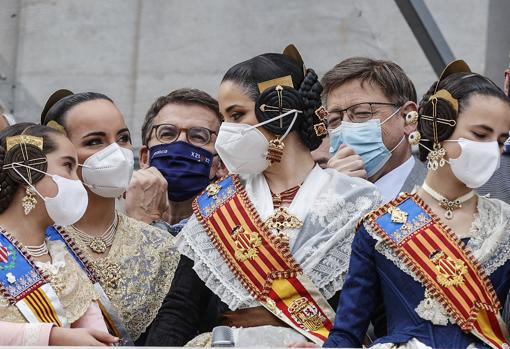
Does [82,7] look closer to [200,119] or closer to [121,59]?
[121,59]

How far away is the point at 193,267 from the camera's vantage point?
5480 mm

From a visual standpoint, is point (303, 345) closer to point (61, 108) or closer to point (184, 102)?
point (61, 108)

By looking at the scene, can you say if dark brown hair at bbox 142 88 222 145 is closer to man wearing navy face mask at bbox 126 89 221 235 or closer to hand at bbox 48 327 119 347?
man wearing navy face mask at bbox 126 89 221 235

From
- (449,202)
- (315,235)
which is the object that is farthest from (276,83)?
(449,202)

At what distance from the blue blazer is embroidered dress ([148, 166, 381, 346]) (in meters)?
0.20

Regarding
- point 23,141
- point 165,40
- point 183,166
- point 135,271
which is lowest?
point 165,40

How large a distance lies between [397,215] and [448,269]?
262 mm

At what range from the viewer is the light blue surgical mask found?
621 centimetres

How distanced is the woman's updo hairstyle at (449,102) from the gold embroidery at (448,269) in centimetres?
40

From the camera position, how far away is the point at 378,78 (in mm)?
6391

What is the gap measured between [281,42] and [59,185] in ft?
16.1

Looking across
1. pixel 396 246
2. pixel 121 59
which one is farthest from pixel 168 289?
pixel 121 59

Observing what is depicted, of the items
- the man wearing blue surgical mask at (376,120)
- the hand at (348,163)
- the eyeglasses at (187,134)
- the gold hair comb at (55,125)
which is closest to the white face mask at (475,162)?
the hand at (348,163)

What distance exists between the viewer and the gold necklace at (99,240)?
229 inches
